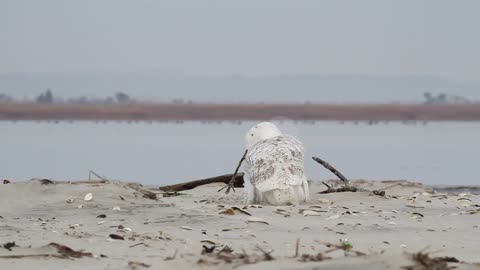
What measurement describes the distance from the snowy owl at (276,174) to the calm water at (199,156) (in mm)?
2798

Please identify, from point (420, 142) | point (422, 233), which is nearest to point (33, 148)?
point (420, 142)

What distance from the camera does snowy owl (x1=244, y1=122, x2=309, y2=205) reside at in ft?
30.2

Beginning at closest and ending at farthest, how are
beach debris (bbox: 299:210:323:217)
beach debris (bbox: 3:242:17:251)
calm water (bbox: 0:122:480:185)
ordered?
beach debris (bbox: 3:242:17:251)
beach debris (bbox: 299:210:323:217)
calm water (bbox: 0:122:480:185)

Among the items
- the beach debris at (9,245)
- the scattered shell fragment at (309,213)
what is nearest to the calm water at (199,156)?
the scattered shell fragment at (309,213)

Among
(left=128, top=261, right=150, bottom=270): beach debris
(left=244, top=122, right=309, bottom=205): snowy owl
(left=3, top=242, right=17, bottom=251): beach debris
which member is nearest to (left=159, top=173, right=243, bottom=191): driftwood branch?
(left=244, top=122, right=309, bottom=205): snowy owl

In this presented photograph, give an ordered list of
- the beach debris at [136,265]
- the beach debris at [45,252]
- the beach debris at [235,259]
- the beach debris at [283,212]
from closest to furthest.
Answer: the beach debris at [235,259] < the beach debris at [136,265] < the beach debris at [45,252] < the beach debris at [283,212]

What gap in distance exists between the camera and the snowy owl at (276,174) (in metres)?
9.20

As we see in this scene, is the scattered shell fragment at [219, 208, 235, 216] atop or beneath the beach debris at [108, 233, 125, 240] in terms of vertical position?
atop

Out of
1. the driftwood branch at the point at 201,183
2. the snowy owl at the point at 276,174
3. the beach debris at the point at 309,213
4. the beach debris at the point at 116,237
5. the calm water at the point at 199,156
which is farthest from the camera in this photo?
the calm water at the point at 199,156

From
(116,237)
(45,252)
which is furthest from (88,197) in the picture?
(45,252)

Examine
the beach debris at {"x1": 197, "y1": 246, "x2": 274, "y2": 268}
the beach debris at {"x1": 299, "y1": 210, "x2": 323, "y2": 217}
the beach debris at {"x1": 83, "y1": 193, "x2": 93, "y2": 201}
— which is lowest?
the beach debris at {"x1": 299, "y1": 210, "x2": 323, "y2": 217}

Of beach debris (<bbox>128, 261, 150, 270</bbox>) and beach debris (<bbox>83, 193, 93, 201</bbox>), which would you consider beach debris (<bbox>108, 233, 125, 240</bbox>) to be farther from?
beach debris (<bbox>83, 193, 93, 201</bbox>)

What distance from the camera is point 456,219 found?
8.28 metres

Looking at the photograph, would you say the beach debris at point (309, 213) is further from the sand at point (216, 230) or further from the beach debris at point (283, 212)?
the beach debris at point (283, 212)
